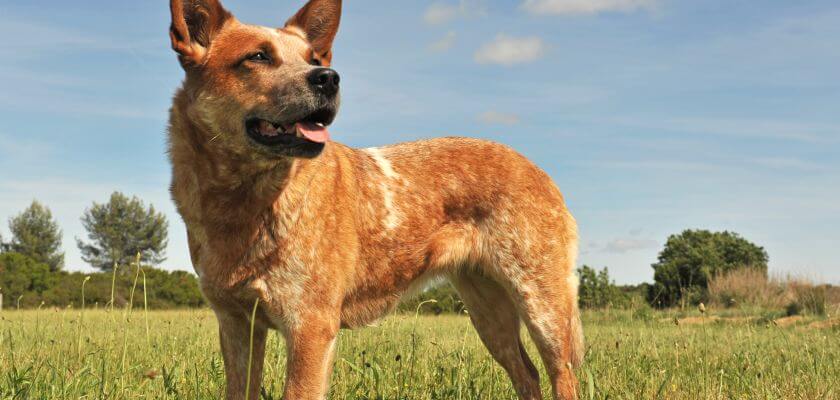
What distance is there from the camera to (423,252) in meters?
4.91

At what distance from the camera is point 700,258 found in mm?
26656

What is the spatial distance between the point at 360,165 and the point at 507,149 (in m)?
1.31

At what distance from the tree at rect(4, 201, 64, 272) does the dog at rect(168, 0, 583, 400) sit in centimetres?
6367

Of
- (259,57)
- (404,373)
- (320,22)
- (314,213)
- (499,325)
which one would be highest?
(320,22)

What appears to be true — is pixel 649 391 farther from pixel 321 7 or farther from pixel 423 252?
pixel 321 7

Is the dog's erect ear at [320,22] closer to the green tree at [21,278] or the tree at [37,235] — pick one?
the green tree at [21,278]

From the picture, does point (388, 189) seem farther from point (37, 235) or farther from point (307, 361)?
point (37, 235)

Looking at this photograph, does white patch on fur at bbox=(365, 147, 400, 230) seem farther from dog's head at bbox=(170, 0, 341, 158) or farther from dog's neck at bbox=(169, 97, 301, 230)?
dog's head at bbox=(170, 0, 341, 158)

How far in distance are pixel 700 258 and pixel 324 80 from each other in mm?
25613

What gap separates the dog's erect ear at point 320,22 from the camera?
4641 mm

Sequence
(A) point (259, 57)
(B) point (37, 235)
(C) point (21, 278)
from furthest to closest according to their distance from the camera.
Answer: (B) point (37, 235), (C) point (21, 278), (A) point (259, 57)

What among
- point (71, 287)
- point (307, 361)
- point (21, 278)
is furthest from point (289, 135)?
point (21, 278)

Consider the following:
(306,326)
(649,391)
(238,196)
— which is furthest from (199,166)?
(649,391)

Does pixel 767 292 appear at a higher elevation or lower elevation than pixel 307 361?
higher
